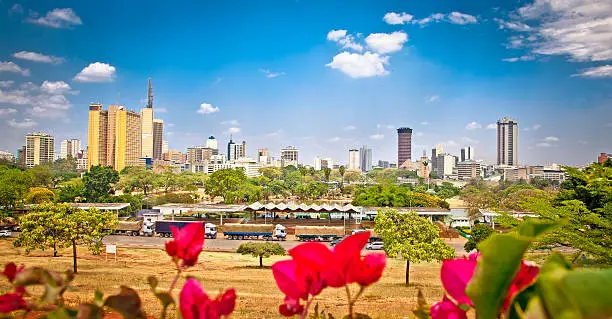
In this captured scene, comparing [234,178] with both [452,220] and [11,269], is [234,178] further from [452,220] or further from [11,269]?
[11,269]

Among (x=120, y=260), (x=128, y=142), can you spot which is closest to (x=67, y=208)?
(x=120, y=260)

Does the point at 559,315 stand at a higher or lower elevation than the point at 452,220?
higher

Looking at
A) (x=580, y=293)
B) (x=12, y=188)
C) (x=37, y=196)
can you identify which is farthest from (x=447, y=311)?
(x=37, y=196)

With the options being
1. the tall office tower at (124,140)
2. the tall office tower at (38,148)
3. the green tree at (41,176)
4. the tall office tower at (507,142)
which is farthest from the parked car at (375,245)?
the tall office tower at (507,142)

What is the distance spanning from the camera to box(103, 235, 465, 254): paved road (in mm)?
28000

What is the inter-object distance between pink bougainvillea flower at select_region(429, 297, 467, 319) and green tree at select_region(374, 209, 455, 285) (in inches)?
679

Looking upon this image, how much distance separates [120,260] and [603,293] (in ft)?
80.5

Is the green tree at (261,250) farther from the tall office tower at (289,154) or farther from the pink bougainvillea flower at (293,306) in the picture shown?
the tall office tower at (289,154)

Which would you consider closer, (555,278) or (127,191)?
(555,278)

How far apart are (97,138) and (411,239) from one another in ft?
327

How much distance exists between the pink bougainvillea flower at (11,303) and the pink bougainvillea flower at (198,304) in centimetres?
33

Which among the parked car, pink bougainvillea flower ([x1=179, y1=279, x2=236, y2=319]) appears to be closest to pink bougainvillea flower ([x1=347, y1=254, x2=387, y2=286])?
pink bougainvillea flower ([x1=179, y1=279, x2=236, y2=319])

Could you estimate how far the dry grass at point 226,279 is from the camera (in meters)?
11.4

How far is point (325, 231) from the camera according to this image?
31.1 m
